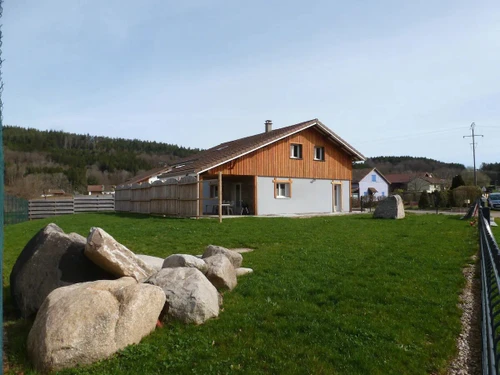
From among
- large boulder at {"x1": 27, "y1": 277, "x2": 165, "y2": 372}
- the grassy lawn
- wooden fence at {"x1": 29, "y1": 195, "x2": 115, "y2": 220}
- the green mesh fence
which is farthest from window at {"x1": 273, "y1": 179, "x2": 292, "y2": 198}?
large boulder at {"x1": 27, "y1": 277, "x2": 165, "y2": 372}

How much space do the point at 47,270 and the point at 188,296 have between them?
7.27 ft

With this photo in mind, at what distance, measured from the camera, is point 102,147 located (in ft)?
345

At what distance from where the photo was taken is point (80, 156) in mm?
97688

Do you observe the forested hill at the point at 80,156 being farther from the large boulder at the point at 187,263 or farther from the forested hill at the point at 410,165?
the large boulder at the point at 187,263

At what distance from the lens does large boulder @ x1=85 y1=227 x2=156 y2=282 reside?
219 inches

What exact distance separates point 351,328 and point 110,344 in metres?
2.82

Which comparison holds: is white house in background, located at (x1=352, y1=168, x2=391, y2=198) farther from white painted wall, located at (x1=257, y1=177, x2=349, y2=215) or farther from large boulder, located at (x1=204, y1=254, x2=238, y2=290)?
large boulder, located at (x1=204, y1=254, x2=238, y2=290)

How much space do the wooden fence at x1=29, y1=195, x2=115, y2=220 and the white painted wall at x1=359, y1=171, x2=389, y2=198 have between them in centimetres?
4399

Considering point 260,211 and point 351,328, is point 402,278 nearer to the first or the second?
point 351,328

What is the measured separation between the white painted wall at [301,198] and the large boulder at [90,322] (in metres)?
19.6

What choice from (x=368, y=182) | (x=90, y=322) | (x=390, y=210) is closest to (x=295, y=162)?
(x=390, y=210)

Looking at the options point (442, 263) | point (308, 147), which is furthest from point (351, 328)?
point (308, 147)

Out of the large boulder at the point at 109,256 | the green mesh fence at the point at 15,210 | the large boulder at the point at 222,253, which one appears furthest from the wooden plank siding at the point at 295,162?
the large boulder at the point at 109,256

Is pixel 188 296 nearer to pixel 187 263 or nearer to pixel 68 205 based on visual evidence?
pixel 187 263
